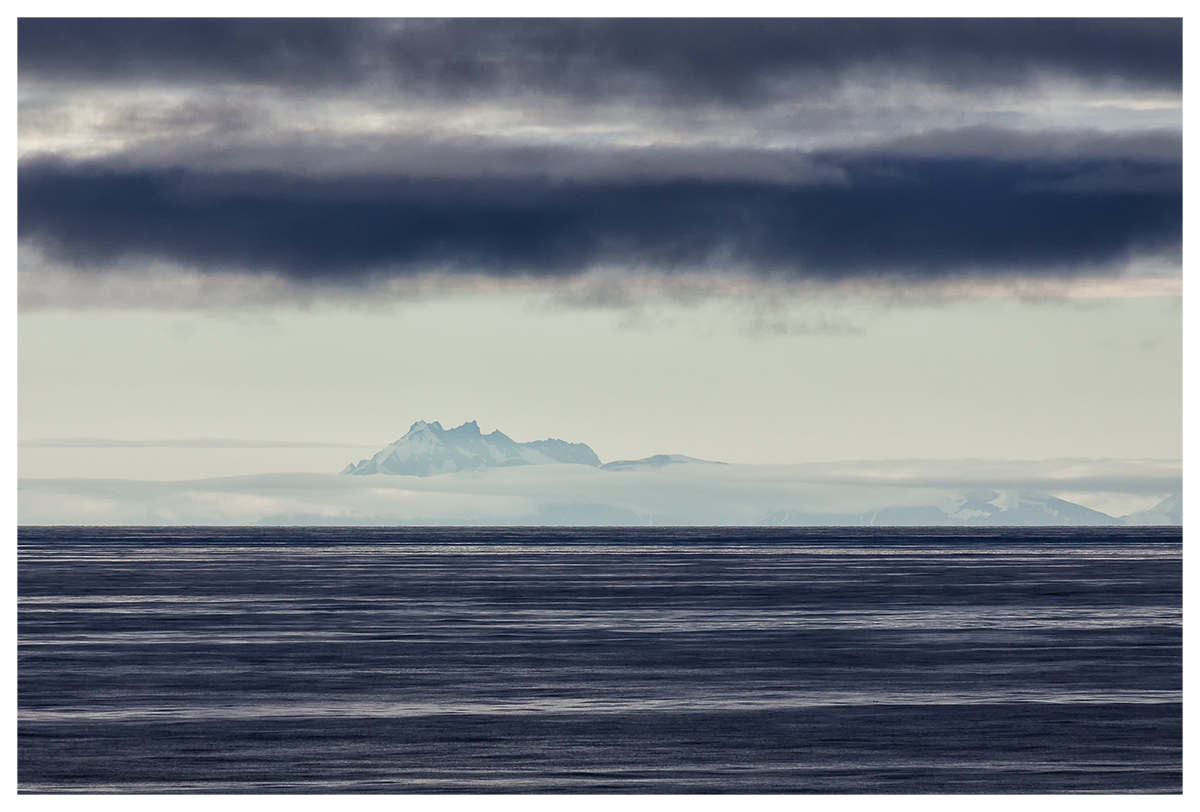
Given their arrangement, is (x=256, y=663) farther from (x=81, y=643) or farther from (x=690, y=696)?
(x=690, y=696)

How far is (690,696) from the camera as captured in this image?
32.2m

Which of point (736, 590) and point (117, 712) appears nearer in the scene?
point (117, 712)

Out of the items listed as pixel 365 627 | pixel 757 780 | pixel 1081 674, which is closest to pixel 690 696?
pixel 757 780

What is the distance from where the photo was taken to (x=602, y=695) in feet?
105

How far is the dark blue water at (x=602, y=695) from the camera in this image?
2408 cm

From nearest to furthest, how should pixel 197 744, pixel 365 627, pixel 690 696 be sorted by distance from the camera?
pixel 197 744 < pixel 690 696 < pixel 365 627

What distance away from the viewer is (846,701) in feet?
103

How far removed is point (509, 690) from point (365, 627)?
692 inches

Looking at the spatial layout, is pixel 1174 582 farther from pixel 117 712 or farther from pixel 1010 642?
pixel 117 712

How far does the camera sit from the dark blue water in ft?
79.0

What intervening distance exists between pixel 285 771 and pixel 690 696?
11023 mm

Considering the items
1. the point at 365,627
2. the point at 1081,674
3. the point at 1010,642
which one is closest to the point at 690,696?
the point at 1081,674

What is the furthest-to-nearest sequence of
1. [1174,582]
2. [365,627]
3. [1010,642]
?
[1174,582]
[365,627]
[1010,642]

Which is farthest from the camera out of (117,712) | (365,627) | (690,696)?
(365,627)
